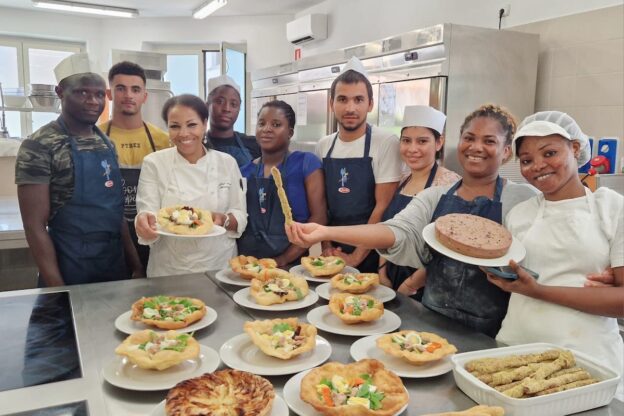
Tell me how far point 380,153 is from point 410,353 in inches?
56.2

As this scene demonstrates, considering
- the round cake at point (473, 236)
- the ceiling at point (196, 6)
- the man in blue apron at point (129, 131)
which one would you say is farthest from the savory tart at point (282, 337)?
the ceiling at point (196, 6)

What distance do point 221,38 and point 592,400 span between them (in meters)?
7.76

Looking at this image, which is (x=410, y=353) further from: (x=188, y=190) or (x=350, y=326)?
(x=188, y=190)

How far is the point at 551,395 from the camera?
41.4 inches

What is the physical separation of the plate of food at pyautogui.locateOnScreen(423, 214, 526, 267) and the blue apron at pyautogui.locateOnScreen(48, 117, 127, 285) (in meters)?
1.49

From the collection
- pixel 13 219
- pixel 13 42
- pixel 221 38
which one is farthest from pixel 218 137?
pixel 13 42

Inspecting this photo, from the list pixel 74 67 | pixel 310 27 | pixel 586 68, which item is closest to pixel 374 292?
pixel 74 67

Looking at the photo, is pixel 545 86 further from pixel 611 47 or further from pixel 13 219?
pixel 13 219

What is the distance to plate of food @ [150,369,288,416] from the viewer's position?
983 mm

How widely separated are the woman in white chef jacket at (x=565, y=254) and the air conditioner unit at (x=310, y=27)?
5035 millimetres

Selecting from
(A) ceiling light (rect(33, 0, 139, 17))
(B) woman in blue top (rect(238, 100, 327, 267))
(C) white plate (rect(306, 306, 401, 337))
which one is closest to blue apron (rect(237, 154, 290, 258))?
(B) woman in blue top (rect(238, 100, 327, 267))

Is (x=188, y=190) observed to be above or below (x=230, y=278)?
above

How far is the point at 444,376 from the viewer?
125 centimetres

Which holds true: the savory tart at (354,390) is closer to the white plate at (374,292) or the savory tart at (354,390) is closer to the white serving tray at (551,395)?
the white serving tray at (551,395)
